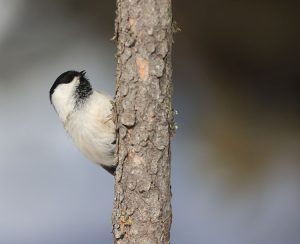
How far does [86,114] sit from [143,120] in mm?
362

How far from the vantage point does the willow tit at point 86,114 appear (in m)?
2.06

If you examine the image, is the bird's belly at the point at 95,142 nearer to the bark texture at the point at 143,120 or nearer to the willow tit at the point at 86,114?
the willow tit at the point at 86,114

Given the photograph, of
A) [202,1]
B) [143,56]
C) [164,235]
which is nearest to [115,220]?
[164,235]

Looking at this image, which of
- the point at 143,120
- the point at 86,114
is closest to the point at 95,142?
the point at 86,114

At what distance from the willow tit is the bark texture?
23 centimetres

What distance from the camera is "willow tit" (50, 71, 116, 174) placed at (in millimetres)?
2064

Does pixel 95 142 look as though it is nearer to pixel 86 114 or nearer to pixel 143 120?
pixel 86 114

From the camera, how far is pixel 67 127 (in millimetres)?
2150

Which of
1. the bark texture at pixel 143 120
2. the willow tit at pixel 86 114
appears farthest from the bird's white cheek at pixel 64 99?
the bark texture at pixel 143 120

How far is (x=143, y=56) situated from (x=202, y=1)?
1.79m

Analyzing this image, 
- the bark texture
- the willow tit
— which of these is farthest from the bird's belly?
the bark texture

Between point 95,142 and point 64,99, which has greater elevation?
point 64,99

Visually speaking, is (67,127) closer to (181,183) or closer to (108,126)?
(108,126)

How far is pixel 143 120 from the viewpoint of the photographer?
69.8 inches
